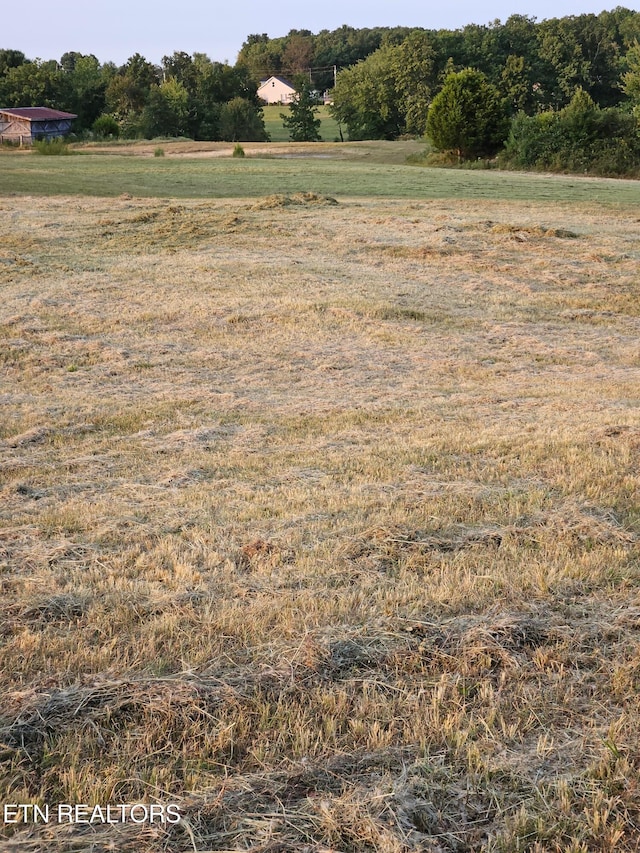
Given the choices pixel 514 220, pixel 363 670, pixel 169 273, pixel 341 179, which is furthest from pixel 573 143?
pixel 363 670

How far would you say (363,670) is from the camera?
3865 mm

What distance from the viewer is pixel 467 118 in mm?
58438

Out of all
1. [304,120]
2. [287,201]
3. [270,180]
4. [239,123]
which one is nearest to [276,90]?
[304,120]

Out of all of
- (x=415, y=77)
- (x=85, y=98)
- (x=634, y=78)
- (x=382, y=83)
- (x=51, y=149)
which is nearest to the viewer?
(x=634, y=78)

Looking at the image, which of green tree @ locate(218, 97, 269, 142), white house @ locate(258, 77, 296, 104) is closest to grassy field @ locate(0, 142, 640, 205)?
green tree @ locate(218, 97, 269, 142)

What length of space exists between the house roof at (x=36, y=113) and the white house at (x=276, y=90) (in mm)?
73507

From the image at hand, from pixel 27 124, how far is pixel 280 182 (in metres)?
47.4

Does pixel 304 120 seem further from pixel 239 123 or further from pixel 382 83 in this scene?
pixel 382 83

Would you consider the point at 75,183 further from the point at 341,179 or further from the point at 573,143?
the point at 573,143

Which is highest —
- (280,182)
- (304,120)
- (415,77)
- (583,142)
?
(415,77)

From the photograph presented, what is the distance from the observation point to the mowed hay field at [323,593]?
303 cm

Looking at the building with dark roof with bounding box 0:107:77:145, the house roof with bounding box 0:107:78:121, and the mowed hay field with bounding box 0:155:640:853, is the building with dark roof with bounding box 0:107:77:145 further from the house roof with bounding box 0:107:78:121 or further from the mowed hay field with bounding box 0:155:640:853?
the mowed hay field with bounding box 0:155:640:853

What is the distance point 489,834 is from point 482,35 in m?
101

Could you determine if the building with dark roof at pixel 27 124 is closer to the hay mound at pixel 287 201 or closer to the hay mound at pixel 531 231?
the hay mound at pixel 287 201
